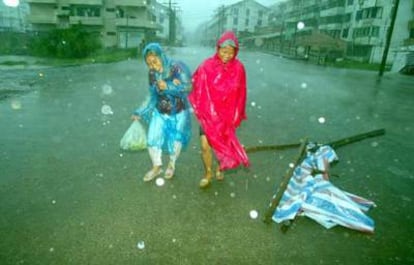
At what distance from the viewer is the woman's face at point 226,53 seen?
3945 millimetres

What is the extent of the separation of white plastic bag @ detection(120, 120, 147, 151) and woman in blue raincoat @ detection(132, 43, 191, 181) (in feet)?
1.23

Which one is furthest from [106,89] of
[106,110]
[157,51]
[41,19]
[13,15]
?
[13,15]

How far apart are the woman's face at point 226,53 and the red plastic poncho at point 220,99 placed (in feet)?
0.14

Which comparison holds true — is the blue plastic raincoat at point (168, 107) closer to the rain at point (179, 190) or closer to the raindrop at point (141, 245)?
the rain at point (179, 190)

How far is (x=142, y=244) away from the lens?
3.15 meters

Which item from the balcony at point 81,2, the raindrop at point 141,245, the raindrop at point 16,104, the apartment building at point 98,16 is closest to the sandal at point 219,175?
the raindrop at point 141,245

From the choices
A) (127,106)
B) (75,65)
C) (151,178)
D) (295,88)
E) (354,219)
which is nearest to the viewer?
(354,219)

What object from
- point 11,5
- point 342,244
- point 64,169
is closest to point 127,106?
point 64,169

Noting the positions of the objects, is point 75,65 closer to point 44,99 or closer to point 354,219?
point 44,99

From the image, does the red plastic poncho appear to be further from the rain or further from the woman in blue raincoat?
the rain

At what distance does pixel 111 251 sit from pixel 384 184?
397cm

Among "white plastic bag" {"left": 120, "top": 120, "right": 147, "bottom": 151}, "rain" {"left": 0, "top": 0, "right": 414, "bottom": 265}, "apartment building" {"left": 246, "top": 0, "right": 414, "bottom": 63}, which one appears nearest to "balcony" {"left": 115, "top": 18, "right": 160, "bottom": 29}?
"apartment building" {"left": 246, "top": 0, "right": 414, "bottom": 63}

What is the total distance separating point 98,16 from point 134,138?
51733 mm

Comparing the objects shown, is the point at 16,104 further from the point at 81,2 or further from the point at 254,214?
the point at 81,2
